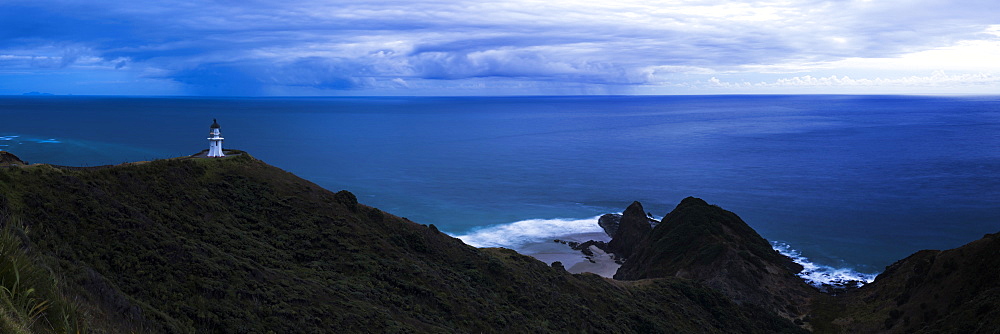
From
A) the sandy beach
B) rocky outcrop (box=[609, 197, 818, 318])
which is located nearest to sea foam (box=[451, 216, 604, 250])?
the sandy beach

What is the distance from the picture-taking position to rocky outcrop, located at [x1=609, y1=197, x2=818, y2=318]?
41500mm

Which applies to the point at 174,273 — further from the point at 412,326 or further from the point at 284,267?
the point at 412,326

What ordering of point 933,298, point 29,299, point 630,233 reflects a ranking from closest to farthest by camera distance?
1. point 29,299
2. point 933,298
3. point 630,233

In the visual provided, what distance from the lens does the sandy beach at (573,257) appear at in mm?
51188

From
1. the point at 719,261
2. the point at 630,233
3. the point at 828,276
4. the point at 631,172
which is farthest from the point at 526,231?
the point at 631,172

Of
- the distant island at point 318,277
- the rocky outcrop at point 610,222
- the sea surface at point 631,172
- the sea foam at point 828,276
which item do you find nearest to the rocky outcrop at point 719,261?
the distant island at point 318,277

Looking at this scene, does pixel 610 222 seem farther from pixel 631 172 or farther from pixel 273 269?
pixel 273 269

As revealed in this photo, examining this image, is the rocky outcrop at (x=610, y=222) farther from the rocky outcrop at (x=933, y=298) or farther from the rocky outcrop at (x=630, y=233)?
the rocky outcrop at (x=933, y=298)


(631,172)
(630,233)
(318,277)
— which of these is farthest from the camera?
(631,172)

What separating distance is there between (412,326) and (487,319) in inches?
174

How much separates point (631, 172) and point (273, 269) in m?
83.1

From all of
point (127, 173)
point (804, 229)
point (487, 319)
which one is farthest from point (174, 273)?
point (804, 229)

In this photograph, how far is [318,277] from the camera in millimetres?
22812

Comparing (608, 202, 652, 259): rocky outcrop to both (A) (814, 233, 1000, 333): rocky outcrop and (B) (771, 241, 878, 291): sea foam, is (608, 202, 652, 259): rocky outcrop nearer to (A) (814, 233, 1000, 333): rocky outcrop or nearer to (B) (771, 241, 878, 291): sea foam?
(B) (771, 241, 878, 291): sea foam
